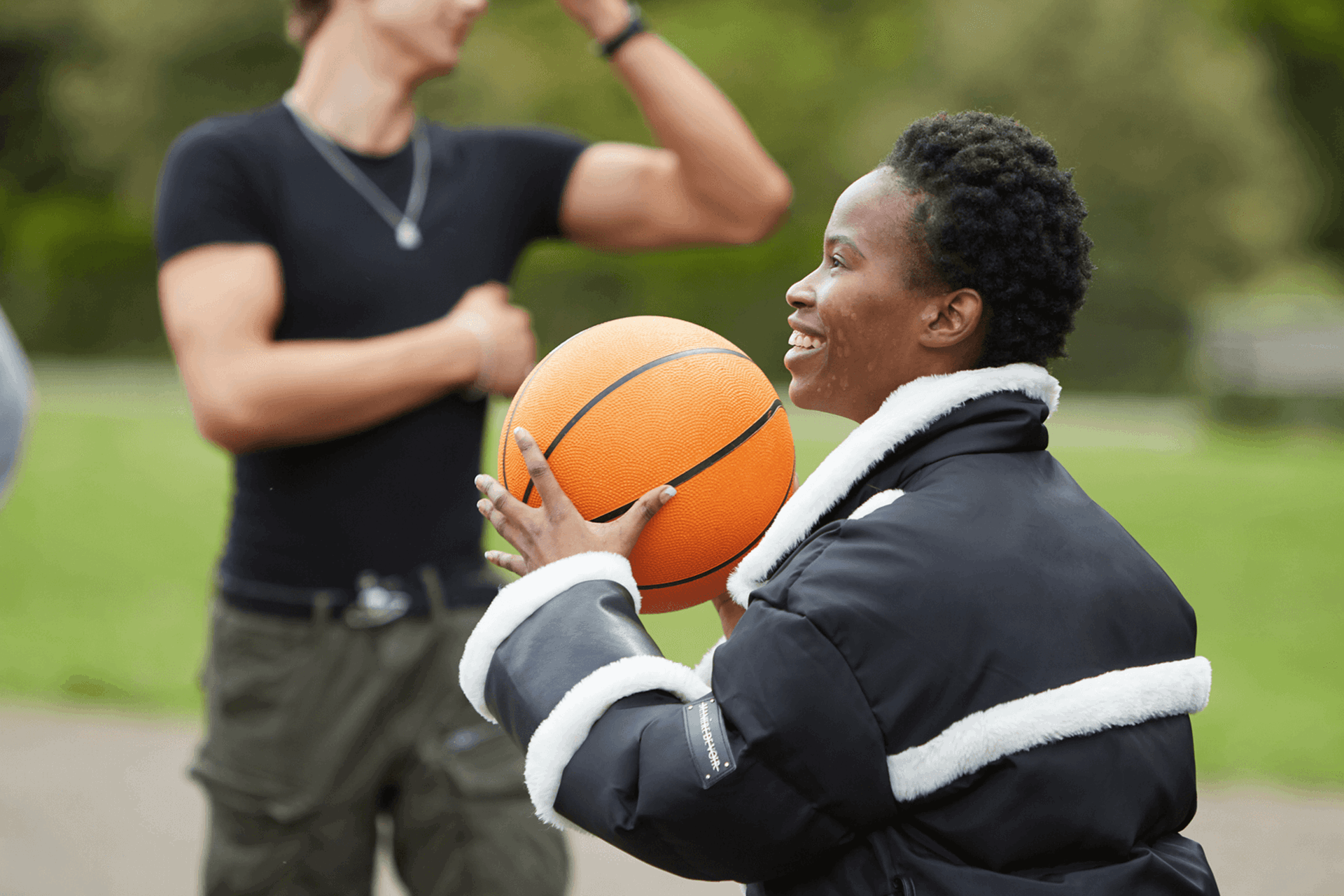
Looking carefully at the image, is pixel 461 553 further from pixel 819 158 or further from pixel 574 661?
pixel 819 158

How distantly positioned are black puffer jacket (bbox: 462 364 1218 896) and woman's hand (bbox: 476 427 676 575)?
0.70 feet

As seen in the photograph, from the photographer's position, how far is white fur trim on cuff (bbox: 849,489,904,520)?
→ 1789 mm

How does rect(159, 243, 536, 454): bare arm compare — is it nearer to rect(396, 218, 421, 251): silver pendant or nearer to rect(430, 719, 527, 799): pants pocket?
rect(396, 218, 421, 251): silver pendant

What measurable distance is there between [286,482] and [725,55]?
29.6 metres

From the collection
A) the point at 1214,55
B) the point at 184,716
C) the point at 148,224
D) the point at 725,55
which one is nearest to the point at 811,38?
the point at 725,55

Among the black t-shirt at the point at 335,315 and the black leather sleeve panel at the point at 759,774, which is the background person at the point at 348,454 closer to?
the black t-shirt at the point at 335,315

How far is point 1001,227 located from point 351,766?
2229mm

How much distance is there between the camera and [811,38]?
107 ft

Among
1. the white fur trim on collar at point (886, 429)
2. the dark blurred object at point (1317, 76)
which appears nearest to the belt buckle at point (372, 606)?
the white fur trim on collar at point (886, 429)

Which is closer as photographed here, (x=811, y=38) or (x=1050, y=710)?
(x=1050, y=710)

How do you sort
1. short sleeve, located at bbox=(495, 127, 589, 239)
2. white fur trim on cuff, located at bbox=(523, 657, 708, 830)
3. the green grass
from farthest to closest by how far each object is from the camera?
the green grass
short sleeve, located at bbox=(495, 127, 589, 239)
white fur trim on cuff, located at bbox=(523, 657, 708, 830)

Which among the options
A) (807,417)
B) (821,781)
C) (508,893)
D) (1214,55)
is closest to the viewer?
(821,781)

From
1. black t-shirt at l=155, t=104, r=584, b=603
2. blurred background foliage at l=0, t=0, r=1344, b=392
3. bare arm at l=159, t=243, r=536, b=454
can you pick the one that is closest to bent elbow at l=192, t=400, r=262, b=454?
bare arm at l=159, t=243, r=536, b=454

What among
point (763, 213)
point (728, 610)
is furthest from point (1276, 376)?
point (728, 610)
